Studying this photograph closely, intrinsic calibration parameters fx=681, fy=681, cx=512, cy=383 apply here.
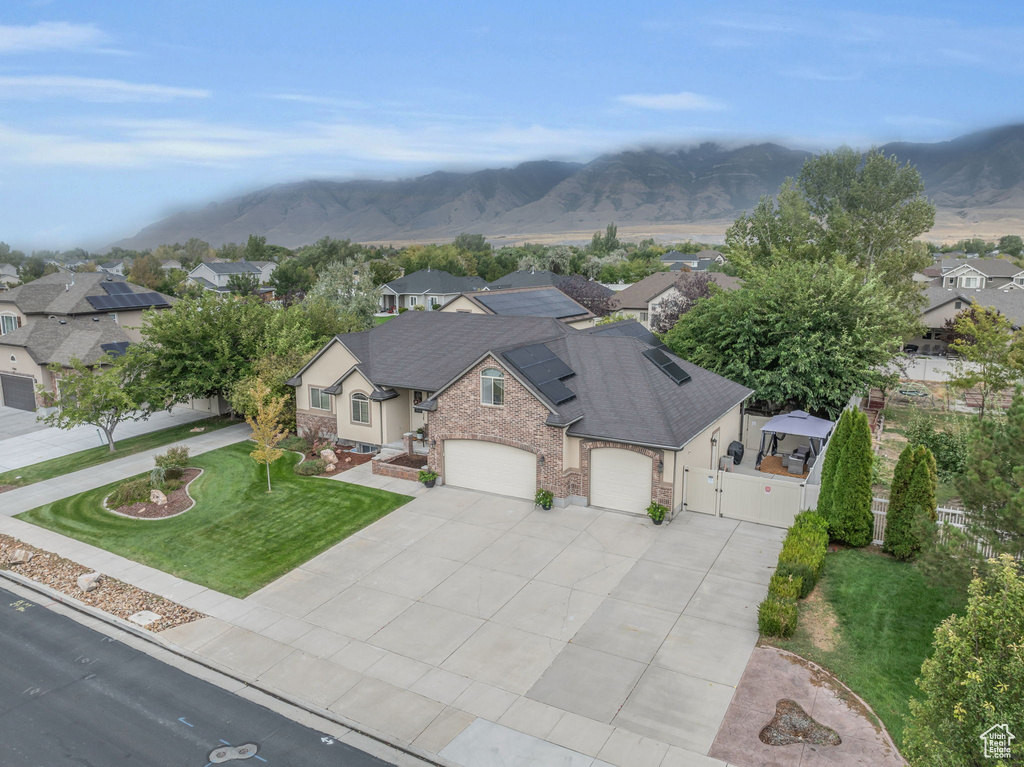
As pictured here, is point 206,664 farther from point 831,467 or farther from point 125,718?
point 831,467

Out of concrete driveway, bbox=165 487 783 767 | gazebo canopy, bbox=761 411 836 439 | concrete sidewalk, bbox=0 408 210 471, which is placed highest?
gazebo canopy, bbox=761 411 836 439

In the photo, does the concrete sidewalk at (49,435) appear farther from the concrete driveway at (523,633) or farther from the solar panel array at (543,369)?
the solar panel array at (543,369)

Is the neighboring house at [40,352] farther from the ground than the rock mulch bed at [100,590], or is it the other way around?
the neighboring house at [40,352]

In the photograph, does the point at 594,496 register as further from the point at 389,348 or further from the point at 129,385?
the point at 129,385

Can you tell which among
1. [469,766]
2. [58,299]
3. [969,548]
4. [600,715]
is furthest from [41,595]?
[58,299]

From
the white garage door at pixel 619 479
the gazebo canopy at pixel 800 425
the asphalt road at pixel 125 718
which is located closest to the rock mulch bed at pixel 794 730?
the asphalt road at pixel 125 718

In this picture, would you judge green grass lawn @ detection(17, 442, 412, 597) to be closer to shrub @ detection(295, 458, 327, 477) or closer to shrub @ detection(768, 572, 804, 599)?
shrub @ detection(295, 458, 327, 477)

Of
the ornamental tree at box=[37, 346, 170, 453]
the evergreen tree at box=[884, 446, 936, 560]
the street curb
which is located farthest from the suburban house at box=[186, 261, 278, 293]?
the evergreen tree at box=[884, 446, 936, 560]
